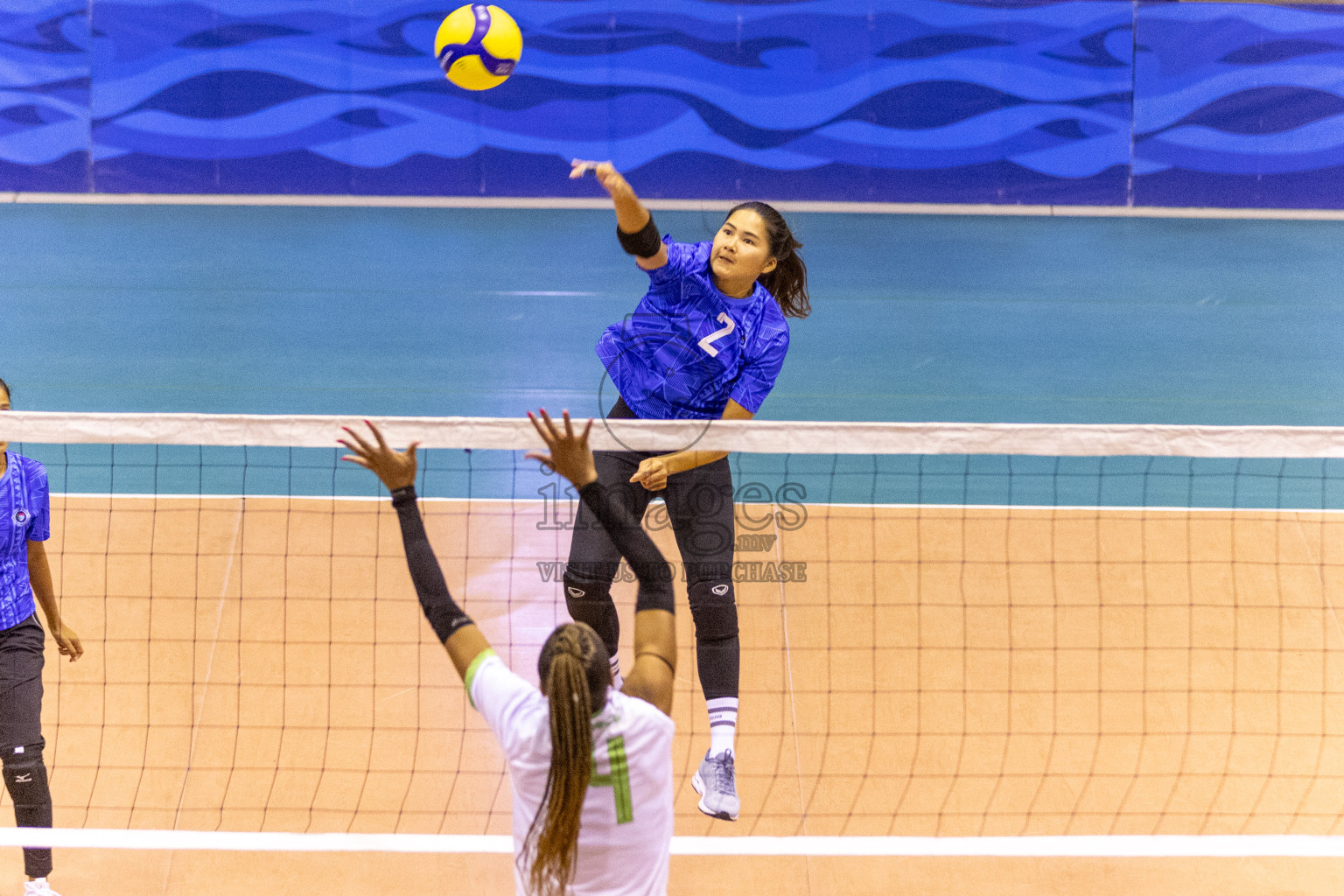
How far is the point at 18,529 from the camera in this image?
161 inches

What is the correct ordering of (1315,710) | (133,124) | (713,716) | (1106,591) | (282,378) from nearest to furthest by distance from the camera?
(713,716), (1315,710), (1106,591), (282,378), (133,124)

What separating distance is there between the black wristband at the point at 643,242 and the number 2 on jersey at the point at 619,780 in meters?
2.02

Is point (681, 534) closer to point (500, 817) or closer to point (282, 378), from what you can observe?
point (500, 817)

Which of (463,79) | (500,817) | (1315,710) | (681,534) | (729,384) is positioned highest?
(463,79)

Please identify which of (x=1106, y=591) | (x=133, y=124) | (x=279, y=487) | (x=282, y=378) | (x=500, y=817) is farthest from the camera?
Result: (x=133, y=124)

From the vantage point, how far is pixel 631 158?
13.0 meters

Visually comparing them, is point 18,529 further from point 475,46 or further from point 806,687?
point 475,46

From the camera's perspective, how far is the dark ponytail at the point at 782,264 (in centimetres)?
408

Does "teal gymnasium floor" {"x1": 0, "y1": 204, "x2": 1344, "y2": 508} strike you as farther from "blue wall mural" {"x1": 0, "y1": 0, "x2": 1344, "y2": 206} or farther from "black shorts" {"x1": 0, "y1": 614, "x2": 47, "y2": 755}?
"black shorts" {"x1": 0, "y1": 614, "x2": 47, "y2": 755}

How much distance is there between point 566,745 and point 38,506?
3.02 metres

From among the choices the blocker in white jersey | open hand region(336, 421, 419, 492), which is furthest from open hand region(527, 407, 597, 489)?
the blocker in white jersey

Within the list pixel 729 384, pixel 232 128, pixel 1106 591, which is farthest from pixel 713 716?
pixel 232 128

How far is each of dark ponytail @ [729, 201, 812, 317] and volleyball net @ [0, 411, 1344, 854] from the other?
0.77 meters

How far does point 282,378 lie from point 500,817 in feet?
17.6
